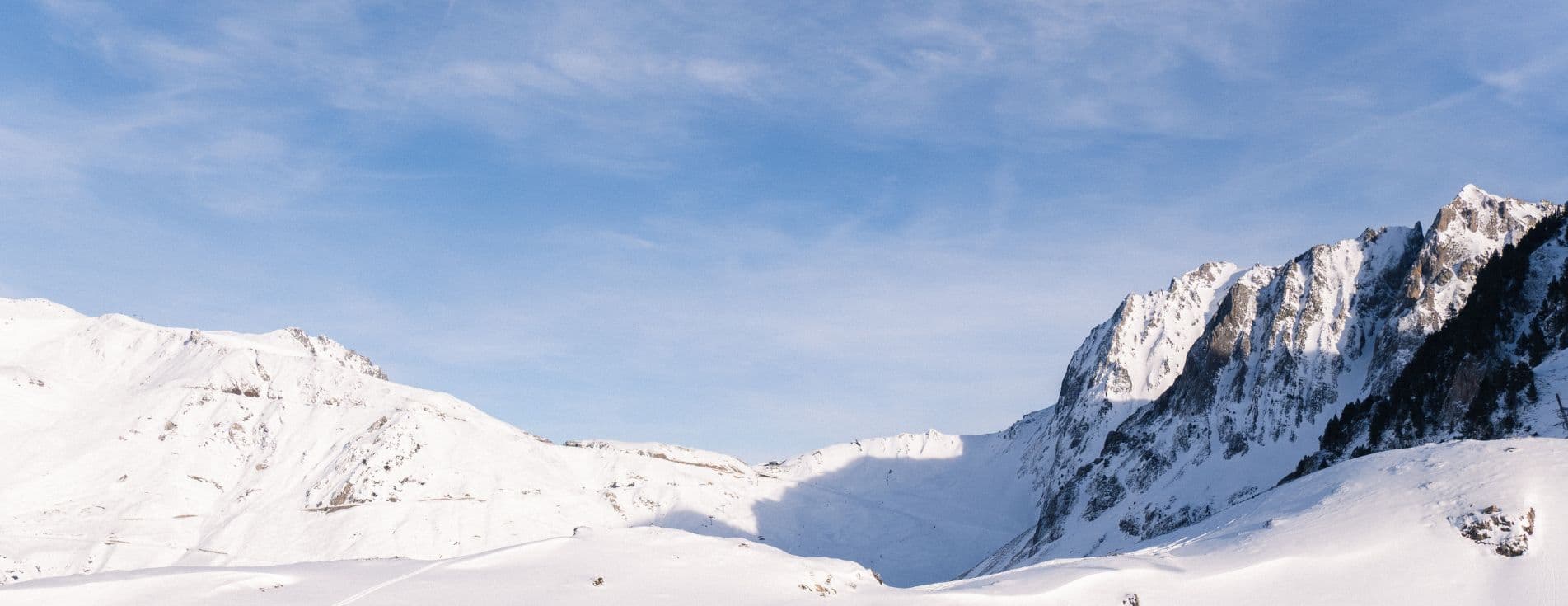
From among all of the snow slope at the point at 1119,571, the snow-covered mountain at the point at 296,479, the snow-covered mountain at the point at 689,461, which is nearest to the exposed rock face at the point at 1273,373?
the snow-covered mountain at the point at 689,461

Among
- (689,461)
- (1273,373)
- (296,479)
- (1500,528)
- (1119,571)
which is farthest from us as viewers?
(689,461)

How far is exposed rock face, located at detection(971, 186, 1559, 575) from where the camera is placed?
122m

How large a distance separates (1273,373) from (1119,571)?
395 ft

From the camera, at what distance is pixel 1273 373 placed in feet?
449

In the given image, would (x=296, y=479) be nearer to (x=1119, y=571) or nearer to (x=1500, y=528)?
(x=1119, y=571)

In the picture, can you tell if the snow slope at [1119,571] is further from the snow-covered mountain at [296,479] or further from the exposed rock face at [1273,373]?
the snow-covered mountain at [296,479]

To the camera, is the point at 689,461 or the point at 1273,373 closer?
the point at 1273,373

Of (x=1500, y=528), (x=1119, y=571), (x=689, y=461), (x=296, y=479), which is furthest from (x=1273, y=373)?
(x=296, y=479)

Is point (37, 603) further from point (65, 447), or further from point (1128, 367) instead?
point (1128, 367)

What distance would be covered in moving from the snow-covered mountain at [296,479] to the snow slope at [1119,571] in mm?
89319

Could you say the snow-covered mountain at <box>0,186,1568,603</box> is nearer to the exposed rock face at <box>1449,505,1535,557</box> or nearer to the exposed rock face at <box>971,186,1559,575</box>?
the exposed rock face at <box>971,186,1559,575</box>

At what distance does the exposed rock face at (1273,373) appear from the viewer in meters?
122

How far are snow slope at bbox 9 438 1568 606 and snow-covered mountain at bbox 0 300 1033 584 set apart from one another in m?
89.3

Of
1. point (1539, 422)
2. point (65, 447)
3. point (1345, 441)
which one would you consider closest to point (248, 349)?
point (65, 447)
